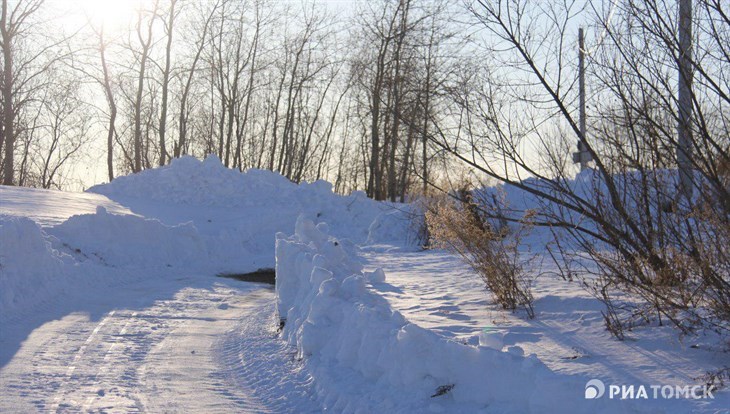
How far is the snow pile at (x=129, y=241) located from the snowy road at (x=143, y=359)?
15.7ft

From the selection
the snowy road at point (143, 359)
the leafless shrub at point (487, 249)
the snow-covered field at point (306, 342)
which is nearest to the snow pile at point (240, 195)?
the snow-covered field at point (306, 342)

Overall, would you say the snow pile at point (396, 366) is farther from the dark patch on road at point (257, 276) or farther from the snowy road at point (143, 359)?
the dark patch on road at point (257, 276)

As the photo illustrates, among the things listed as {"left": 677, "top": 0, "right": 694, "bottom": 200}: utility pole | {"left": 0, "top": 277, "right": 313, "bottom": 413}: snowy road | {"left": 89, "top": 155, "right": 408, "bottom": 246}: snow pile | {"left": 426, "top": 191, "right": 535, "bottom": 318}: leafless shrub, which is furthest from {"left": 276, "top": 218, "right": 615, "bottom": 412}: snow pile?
{"left": 89, "top": 155, "right": 408, "bottom": 246}: snow pile

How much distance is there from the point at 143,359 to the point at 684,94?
19.0ft

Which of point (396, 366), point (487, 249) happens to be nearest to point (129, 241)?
point (487, 249)

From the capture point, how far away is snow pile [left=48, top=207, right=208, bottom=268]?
53.4ft

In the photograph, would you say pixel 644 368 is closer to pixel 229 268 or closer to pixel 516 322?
pixel 516 322

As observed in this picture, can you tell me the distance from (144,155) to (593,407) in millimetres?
56345

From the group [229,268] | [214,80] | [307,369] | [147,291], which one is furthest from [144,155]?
[307,369]

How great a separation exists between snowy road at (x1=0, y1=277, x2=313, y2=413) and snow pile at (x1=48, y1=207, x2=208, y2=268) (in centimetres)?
478

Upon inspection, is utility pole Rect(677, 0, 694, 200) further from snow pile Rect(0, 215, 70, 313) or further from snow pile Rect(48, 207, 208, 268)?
snow pile Rect(48, 207, 208, 268)

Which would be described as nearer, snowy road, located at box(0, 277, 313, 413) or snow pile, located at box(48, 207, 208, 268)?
snowy road, located at box(0, 277, 313, 413)

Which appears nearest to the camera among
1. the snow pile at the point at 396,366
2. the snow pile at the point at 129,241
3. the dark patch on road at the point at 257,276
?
the snow pile at the point at 396,366

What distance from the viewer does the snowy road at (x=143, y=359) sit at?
600 cm
